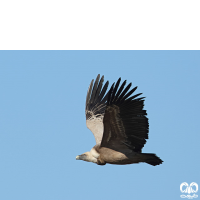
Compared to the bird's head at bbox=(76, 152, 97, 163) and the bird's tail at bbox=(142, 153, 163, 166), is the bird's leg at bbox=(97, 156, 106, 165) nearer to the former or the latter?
the bird's head at bbox=(76, 152, 97, 163)

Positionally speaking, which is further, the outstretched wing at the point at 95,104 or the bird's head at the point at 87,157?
the outstretched wing at the point at 95,104

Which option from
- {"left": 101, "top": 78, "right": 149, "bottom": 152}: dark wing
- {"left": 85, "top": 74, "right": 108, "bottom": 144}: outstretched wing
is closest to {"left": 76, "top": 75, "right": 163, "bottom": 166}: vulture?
{"left": 101, "top": 78, "right": 149, "bottom": 152}: dark wing

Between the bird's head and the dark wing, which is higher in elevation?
the dark wing

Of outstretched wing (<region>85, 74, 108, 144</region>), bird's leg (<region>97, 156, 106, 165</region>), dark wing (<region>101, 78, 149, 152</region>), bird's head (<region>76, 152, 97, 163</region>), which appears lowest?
bird's leg (<region>97, 156, 106, 165</region>)

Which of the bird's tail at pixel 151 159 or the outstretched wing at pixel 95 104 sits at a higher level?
the outstretched wing at pixel 95 104

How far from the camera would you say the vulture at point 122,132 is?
10188 millimetres

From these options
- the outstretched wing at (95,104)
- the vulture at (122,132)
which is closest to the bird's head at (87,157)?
the vulture at (122,132)

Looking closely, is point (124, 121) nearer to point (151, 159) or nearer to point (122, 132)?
point (122, 132)

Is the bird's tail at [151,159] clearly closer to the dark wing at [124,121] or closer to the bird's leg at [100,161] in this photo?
the dark wing at [124,121]

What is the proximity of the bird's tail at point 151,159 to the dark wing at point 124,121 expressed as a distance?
10.4 inches

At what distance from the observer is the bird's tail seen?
427 inches

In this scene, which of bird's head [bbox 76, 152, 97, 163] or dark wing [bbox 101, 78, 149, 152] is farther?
bird's head [bbox 76, 152, 97, 163]

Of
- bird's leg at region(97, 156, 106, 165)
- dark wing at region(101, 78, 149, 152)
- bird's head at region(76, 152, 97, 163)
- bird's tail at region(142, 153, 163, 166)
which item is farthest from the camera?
bird's head at region(76, 152, 97, 163)
